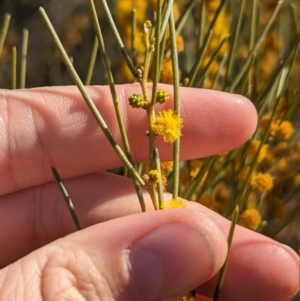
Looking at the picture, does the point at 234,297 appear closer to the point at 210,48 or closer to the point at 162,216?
the point at 162,216

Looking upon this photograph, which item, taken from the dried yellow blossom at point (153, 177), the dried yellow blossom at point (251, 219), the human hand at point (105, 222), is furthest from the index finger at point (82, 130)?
the dried yellow blossom at point (153, 177)

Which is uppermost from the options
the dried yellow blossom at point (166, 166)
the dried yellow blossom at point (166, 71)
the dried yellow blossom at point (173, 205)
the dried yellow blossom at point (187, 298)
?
the dried yellow blossom at point (166, 71)

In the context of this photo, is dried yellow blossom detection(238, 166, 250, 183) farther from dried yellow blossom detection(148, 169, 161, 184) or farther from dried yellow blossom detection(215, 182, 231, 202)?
dried yellow blossom detection(148, 169, 161, 184)

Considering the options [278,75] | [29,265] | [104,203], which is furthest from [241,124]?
[29,265]

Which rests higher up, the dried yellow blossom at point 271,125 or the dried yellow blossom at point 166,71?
the dried yellow blossom at point 166,71

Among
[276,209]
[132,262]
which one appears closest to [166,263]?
[132,262]

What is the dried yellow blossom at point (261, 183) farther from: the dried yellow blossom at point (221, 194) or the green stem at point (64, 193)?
the green stem at point (64, 193)

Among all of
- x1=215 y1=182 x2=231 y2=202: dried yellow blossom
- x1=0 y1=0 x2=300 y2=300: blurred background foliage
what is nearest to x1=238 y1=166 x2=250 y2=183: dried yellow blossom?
x1=0 y1=0 x2=300 y2=300: blurred background foliage
